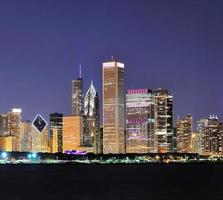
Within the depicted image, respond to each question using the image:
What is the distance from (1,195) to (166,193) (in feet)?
85.8

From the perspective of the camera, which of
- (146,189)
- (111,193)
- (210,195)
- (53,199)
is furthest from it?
(146,189)

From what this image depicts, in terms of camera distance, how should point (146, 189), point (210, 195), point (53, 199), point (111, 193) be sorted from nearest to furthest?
point (53, 199) < point (210, 195) < point (111, 193) < point (146, 189)

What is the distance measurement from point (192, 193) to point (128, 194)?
1013cm

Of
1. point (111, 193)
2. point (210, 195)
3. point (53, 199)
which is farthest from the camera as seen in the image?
point (111, 193)

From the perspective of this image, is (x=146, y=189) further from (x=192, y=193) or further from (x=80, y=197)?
(x=80, y=197)

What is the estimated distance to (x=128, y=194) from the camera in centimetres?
10181

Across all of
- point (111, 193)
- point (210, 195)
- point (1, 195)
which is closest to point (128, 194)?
point (111, 193)

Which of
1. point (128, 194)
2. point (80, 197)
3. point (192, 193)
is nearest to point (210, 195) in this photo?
point (192, 193)

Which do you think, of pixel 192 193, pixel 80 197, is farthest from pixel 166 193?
pixel 80 197

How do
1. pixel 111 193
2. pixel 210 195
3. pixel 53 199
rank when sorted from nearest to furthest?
pixel 53 199 → pixel 210 195 → pixel 111 193

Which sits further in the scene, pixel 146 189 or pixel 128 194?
pixel 146 189

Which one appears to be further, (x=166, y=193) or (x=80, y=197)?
(x=166, y=193)

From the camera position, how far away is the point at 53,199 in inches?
3615

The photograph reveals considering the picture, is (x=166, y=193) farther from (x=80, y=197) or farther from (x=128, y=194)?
(x=80, y=197)
